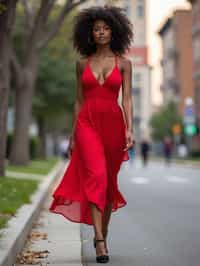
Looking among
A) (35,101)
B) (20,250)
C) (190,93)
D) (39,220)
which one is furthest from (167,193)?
(190,93)

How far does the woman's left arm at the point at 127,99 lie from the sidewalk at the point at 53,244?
115 centimetres

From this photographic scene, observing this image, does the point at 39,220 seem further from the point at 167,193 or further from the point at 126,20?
the point at 167,193

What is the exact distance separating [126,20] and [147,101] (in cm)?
11516

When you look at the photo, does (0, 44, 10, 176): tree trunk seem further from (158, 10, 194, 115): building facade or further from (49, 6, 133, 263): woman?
(158, 10, 194, 115): building facade

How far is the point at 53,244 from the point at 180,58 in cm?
7775

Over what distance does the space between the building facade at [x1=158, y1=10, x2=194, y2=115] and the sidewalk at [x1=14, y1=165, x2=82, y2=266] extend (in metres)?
69.9

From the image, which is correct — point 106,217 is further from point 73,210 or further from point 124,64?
point 124,64

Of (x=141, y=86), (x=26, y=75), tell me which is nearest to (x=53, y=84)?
(x=26, y=75)

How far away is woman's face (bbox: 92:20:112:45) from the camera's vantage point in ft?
24.3

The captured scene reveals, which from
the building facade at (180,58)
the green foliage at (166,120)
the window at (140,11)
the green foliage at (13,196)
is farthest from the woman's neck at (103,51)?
the window at (140,11)

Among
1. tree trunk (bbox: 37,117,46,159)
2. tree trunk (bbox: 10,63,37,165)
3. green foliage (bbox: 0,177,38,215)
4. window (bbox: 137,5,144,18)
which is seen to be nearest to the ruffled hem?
green foliage (bbox: 0,177,38,215)

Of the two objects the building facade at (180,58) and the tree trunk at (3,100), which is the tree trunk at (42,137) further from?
the tree trunk at (3,100)

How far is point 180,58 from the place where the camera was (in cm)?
8550

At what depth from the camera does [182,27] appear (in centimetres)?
8638
